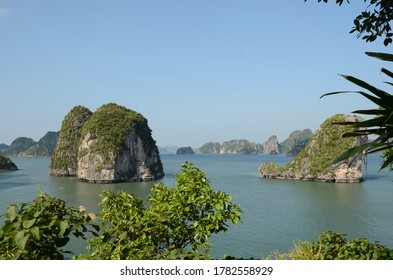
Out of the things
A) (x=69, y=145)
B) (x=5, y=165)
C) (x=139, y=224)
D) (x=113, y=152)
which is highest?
(x=69, y=145)

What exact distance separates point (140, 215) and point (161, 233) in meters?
1.03

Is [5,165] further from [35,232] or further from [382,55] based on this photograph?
[382,55]

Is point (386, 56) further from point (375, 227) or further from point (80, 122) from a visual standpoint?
point (80, 122)

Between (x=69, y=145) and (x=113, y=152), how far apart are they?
95.9 ft

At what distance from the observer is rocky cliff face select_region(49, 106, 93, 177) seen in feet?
383

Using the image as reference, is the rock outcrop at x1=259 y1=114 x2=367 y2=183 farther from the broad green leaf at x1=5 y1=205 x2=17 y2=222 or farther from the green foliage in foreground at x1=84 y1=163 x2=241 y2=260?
the broad green leaf at x1=5 y1=205 x2=17 y2=222

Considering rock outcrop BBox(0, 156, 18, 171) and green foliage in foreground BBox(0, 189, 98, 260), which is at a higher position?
green foliage in foreground BBox(0, 189, 98, 260)

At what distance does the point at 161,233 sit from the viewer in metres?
6.28

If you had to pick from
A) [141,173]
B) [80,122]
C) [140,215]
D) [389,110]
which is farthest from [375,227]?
[80,122]

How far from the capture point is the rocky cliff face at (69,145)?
116875mm

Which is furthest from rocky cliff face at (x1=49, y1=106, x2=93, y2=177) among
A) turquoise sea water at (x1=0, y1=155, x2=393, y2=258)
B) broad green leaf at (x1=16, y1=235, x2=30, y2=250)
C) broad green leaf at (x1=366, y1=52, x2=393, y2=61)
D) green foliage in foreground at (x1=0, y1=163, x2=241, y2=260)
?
broad green leaf at (x1=366, y1=52, x2=393, y2=61)

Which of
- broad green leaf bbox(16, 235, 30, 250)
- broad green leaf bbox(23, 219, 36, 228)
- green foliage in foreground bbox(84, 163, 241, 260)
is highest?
broad green leaf bbox(23, 219, 36, 228)

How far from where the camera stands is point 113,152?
101 metres

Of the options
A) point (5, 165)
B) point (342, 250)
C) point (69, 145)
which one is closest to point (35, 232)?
point (342, 250)
